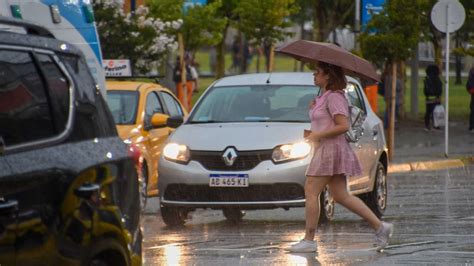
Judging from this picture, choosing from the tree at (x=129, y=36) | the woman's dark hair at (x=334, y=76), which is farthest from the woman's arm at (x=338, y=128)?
the tree at (x=129, y=36)

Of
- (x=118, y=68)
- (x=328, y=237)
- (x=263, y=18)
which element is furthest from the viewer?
(x=263, y=18)

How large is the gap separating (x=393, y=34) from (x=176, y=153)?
40.7 ft

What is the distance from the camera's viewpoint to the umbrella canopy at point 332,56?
12711 mm

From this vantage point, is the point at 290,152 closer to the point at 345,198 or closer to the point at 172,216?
the point at 172,216

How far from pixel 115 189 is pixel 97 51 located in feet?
26.3

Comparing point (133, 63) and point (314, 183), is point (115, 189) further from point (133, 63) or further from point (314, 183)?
point (133, 63)

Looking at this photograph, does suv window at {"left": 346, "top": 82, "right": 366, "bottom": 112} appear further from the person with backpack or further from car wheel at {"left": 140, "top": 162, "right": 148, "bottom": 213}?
the person with backpack

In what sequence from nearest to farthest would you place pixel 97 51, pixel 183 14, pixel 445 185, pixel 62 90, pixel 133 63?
pixel 62 90, pixel 97 51, pixel 445 185, pixel 133 63, pixel 183 14

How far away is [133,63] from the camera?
25.2 metres

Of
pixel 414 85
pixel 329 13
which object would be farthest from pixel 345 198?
pixel 329 13

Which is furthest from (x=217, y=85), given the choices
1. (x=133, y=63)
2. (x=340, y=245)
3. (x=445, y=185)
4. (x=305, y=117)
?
(x=133, y=63)

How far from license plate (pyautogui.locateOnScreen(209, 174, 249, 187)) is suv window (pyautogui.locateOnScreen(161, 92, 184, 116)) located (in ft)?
13.4

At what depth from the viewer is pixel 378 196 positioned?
1642cm

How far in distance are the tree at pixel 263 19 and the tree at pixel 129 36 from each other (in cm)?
888
